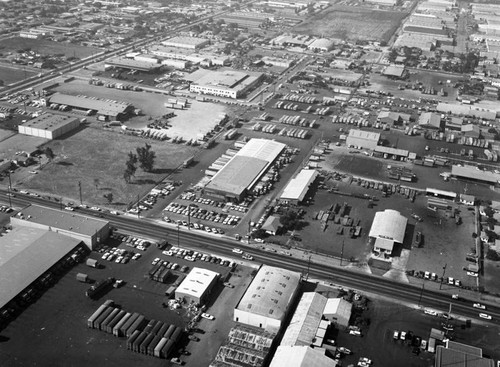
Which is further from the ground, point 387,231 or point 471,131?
point 387,231

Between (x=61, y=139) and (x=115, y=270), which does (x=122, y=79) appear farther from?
(x=115, y=270)

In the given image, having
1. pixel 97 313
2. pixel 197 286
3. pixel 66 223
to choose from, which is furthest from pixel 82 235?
pixel 197 286

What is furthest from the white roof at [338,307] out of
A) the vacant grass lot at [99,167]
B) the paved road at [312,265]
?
the vacant grass lot at [99,167]

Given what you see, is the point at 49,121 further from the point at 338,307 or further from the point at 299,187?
the point at 338,307

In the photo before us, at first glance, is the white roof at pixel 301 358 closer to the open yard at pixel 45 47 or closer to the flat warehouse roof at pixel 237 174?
the flat warehouse roof at pixel 237 174

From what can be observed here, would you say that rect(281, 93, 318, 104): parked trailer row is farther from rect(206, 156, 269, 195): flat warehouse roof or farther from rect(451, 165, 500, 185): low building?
rect(451, 165, 500, 185): low building

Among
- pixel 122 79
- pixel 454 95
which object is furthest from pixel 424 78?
pixel 122 79
